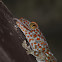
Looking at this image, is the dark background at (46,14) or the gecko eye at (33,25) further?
the dark background at (46,14)

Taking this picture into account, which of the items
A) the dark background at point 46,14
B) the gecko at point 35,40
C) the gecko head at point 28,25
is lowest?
the gecko at point 35,40

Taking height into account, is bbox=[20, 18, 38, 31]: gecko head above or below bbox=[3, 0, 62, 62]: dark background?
below

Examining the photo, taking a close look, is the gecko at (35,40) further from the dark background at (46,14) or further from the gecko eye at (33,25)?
the dark background at (46,14)

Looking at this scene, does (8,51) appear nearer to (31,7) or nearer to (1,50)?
(1,50)

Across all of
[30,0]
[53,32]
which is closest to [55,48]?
[53,32]

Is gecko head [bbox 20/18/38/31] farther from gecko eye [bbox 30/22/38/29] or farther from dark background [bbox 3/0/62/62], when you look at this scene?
dark background [bbox 3/0/62/62]

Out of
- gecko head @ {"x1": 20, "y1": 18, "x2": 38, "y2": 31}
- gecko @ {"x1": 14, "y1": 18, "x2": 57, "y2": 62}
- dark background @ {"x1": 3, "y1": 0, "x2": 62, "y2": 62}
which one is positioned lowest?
gecko @ {"x1": 14, "y1": 18, "x2": 57, "y2": 62}

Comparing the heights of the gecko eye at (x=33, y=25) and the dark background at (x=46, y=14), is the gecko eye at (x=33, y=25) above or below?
below

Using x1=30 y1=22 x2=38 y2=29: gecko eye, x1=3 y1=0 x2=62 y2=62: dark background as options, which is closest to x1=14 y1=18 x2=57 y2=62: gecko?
x1=30 y1=22 x2=38 y2=29: gecko eye

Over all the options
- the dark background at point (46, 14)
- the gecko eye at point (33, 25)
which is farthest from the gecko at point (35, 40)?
the dark background at point (46, 14)
